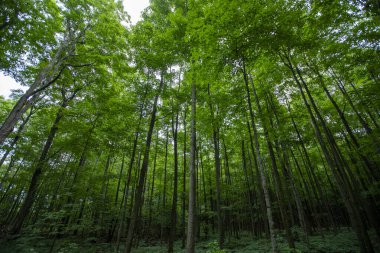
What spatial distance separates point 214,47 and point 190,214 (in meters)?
6.64

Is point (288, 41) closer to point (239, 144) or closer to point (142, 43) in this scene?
point (142, 43)

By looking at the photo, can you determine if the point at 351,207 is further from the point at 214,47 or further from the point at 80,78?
the point at 80,78

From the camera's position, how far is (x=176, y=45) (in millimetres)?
9938

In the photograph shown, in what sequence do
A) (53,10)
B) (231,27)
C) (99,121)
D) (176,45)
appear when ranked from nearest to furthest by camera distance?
(231,27) → (53,10) → (176,45) → (99,121)

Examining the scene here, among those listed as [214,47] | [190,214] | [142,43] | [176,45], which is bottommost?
[190,214]

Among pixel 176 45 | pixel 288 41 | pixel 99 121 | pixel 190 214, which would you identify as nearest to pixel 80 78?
pixel 99 121

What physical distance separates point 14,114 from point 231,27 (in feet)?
30.6

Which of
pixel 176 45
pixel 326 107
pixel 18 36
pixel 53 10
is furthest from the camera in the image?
pixel 326 107

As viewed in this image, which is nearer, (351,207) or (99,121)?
(351,207)

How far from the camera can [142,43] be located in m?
10.9

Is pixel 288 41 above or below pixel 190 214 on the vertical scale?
above

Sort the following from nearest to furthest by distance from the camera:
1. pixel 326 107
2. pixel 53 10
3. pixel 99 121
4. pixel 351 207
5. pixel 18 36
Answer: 1. pixel 351 207
2. pixel 18 36
3. pixel 53 10
4. pixel 99 121
5. pixel 326 107

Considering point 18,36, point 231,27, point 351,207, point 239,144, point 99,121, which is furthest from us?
point 239,144

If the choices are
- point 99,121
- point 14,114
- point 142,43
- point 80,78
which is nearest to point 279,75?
point 142,43
